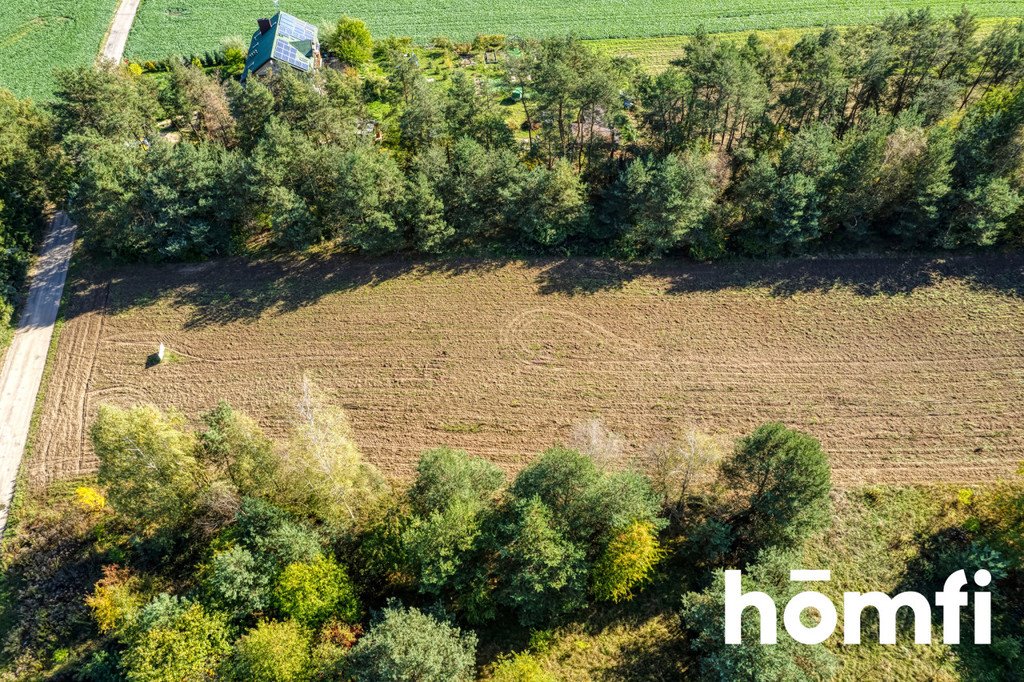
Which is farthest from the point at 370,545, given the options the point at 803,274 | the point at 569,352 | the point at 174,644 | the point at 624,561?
the point at 803,274

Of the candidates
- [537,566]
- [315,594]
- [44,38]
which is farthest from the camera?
[44,38]

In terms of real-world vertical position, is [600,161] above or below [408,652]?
above

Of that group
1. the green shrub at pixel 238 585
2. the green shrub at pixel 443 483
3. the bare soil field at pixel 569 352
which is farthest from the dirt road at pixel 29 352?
the green shrub at pixel 443 483

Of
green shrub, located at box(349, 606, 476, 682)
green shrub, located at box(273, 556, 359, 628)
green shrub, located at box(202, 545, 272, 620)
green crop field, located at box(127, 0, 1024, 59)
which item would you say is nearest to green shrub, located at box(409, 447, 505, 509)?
green shrub, located at box(349, 606, 476, 682)

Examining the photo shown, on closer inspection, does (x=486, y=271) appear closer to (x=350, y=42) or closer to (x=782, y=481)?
(x=782, y=481)

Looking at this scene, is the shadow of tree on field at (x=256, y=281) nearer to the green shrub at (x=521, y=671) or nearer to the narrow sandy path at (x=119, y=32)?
the green shrub at (x=521, y=671)
